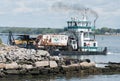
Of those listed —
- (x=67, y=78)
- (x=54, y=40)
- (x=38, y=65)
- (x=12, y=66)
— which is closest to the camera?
(x=12, y=66)

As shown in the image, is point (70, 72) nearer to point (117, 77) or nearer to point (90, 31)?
point (117, 77)

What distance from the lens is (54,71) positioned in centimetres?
4425

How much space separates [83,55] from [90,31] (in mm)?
4761

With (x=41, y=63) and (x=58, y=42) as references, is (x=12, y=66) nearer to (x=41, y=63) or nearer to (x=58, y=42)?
(x=41, y=63)

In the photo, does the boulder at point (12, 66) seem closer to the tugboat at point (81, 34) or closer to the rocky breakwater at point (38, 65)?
the rocky breakwater at point (38, 65)

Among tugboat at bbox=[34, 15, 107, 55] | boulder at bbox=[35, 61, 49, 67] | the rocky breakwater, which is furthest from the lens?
tugboat at bbox=[34, 15, 107, 55]

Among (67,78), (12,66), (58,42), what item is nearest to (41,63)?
(67,78)

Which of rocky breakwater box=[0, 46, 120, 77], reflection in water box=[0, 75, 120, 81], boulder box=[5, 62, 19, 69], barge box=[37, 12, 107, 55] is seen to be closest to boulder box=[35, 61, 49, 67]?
rocky breakwater box=[0, 46, 120, 77]

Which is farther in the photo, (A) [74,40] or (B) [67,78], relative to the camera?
(A) [74,40]

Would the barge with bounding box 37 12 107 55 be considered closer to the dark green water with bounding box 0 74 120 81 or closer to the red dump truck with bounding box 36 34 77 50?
the red dump truck with bounding box 36 34 77 50

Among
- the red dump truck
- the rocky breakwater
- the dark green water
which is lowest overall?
Result: the dark green water

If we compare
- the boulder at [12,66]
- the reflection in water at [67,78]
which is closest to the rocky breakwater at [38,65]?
the boulder at [12,66]

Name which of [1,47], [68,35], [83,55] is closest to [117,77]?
[1,47]

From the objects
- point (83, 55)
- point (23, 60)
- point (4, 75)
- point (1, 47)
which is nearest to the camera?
point (4, 75)
